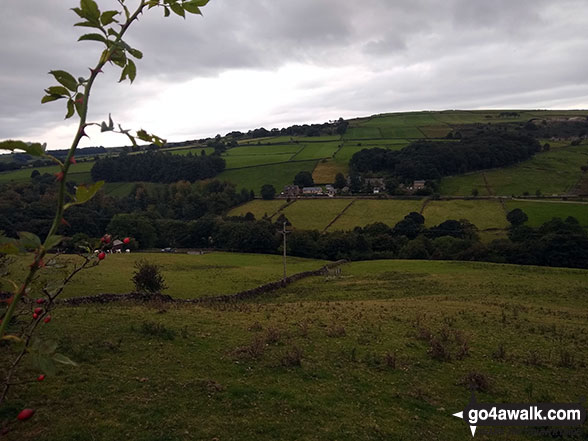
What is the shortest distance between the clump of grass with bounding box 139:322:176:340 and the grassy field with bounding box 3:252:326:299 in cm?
985

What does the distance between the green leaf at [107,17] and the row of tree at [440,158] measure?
89.0 meters

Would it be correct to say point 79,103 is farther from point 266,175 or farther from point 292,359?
point 266,175

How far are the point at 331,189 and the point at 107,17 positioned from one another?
276 ft

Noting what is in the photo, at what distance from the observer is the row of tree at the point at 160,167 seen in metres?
98.7

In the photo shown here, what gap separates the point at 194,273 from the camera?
38.2 meters

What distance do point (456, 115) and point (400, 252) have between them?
123 m

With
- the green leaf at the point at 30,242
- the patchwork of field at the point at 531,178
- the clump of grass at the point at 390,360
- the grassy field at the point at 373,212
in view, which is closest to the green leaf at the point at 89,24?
the green leaf at the point at 30,242

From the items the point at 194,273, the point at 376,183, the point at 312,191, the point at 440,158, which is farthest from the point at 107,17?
the point at 440,158

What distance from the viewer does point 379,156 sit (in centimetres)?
9331

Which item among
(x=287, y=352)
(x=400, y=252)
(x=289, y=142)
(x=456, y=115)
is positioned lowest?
(x=400, y=252)

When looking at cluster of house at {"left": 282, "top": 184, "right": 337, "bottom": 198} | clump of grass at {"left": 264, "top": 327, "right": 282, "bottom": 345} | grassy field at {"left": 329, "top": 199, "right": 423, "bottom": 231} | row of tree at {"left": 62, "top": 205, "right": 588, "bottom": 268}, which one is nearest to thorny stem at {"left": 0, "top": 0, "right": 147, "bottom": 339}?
clump of grass at {"left": 264, "top": 327, "right": 282, "bottom": 345}

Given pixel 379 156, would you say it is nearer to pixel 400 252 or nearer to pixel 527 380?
pixel 400 252

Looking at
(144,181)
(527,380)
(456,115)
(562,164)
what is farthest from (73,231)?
(456,115)

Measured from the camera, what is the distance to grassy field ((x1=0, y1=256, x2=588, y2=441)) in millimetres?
7656
